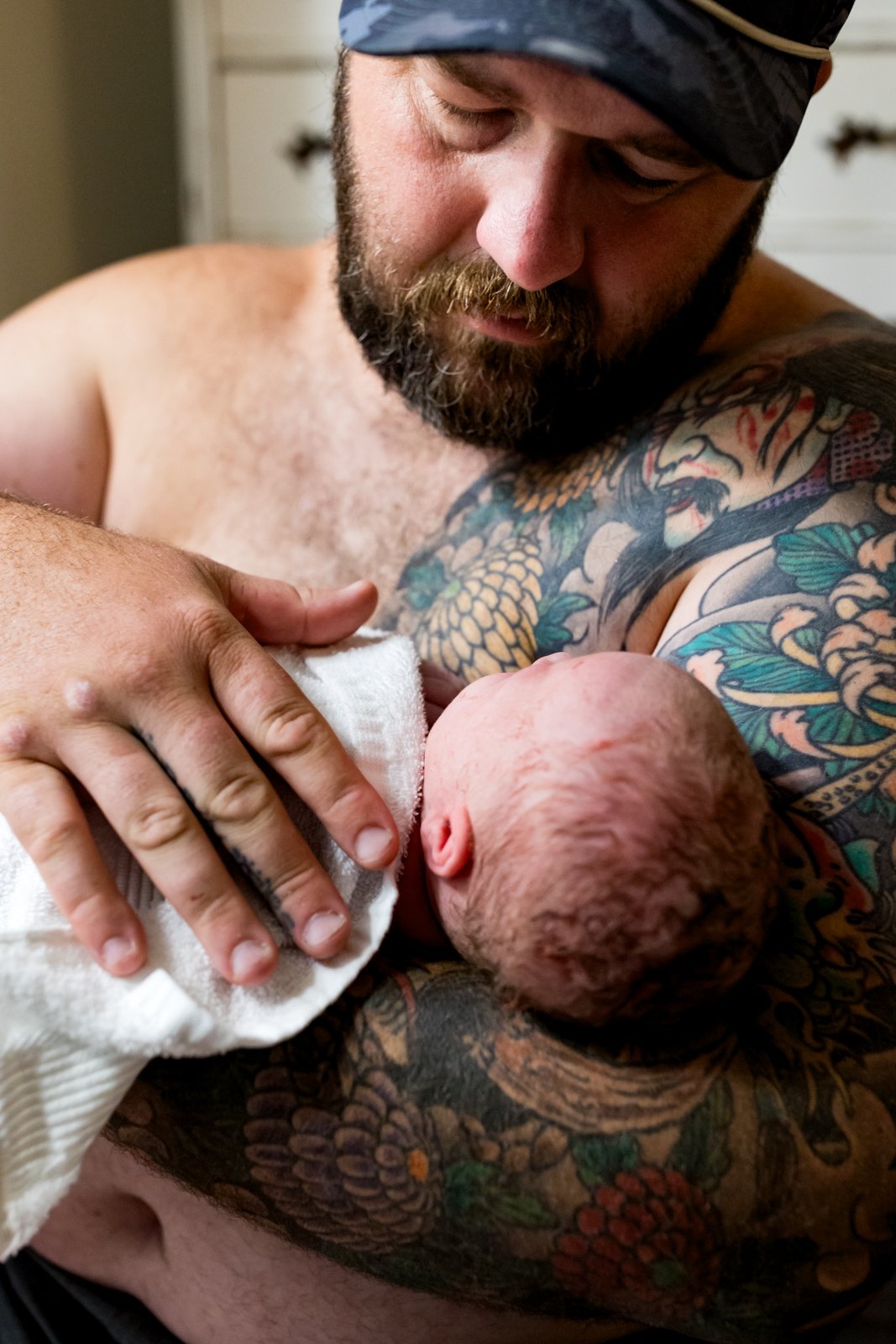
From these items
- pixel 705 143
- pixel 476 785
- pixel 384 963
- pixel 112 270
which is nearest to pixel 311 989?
pixel 384 963

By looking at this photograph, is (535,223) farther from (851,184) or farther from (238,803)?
(851,184)

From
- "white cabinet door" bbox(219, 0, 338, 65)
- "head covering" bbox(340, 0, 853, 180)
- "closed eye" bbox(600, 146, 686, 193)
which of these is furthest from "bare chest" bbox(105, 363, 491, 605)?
"white cabinet door" bbox(219, 0, 338, 65)

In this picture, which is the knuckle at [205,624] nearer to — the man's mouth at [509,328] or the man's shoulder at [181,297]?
the man's mouth at [509,328]

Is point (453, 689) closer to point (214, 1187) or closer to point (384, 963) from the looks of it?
point (384, 963)

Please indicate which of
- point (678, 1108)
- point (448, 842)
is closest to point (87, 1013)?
point (448, 842)

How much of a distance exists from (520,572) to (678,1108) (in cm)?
53

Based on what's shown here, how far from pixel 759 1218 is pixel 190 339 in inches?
45.4

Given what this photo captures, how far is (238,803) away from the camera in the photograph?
80 cm

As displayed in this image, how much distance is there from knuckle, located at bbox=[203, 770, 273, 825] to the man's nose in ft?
1.61

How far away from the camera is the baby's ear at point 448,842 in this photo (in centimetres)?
84

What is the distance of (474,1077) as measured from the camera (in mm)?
796

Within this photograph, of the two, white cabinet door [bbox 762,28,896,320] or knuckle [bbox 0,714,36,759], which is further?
white cabinet door [bbox 762,28,896,320]

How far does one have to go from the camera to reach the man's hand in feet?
2.54

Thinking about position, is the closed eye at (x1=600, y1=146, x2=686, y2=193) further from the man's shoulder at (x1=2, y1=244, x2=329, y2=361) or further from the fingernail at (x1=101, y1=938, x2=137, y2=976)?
the fingernail at (x1=101, y1=938, x2=137, y2=976)
